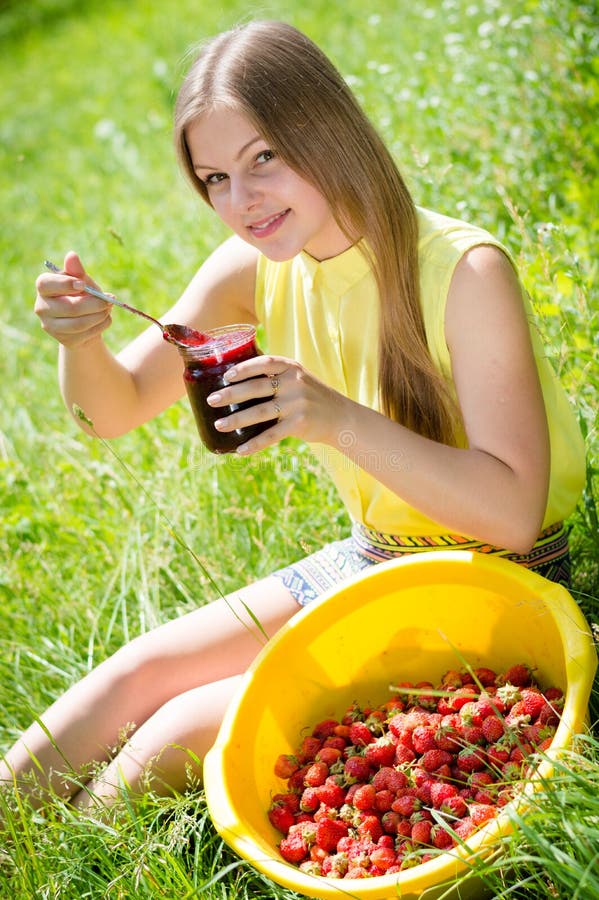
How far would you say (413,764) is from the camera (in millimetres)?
1777

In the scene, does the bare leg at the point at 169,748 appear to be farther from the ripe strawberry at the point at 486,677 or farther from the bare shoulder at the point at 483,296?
the bare shoulder at the point at 483,296

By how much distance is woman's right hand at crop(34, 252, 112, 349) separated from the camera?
1958mm

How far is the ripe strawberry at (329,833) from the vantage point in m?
1.71

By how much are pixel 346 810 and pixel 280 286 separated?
43.3 inches

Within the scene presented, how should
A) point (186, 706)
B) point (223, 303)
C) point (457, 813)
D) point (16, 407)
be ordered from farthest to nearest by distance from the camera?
point (16, 407) → point (223, 303) → point (186, 706) → point (457, 813)

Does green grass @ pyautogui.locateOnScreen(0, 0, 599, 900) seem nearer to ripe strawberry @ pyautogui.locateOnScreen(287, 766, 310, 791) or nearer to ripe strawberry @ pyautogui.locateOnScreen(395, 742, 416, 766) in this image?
ripe strawberry @ pyautogui.locateOnScreen(287, 766, 310, 791)

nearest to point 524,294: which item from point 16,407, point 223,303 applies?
point 223,303

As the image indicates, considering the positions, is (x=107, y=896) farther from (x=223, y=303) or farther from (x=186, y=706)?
(x=223, y=303)

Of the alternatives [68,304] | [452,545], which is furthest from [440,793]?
[68,304]

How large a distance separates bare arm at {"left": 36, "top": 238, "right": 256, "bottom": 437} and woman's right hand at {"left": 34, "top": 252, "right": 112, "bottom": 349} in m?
0.15

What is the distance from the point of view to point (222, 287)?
234 centimetres

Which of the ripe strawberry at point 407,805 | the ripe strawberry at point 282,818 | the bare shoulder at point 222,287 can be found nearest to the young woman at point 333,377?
the bare shoulder at point 222,287

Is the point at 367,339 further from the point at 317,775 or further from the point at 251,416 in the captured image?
the point at 317,775

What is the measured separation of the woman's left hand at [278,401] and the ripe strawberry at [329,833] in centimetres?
63
